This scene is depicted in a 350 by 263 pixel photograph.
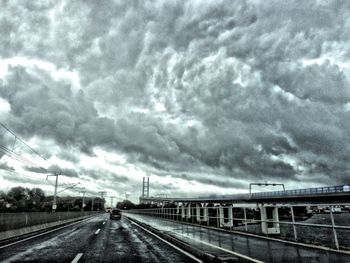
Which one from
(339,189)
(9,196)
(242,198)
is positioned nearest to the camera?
(339,189)

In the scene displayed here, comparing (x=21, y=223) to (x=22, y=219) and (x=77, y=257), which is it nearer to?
(x=22, y=219)

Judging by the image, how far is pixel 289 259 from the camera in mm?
7746

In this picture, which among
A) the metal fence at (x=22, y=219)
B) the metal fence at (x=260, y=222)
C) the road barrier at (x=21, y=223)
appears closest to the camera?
the metal fence at (x=260, y=222)

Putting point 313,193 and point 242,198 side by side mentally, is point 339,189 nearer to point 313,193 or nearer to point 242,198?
point 313,193

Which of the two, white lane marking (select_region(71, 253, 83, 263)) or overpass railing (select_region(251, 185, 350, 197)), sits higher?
overpass railing (select_region(251, 185, 350, 197))

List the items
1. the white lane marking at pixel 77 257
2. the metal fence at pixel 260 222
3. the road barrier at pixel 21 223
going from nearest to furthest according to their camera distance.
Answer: the white lane marking at pixel 77 257, the metal fence at pixel 260 222, the road barrier at pixel 21 223

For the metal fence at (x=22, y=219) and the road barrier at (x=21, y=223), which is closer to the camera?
the road barrier at (x=21, y=223)

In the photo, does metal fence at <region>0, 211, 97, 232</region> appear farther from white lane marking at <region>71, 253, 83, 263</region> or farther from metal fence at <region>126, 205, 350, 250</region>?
metal fence at <region>126, 205, 350, 250</region>

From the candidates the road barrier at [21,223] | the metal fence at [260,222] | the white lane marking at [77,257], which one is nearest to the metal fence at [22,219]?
the road barrier at [21,223]

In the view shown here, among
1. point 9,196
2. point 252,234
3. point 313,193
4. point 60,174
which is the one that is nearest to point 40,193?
point 9,196

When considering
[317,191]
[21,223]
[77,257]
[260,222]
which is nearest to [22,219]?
[21,223]

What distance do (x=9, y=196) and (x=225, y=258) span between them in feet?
501

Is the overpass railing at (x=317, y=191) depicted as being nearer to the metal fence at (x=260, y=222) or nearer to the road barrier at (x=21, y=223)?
the metal fence at (x=260, y=222)

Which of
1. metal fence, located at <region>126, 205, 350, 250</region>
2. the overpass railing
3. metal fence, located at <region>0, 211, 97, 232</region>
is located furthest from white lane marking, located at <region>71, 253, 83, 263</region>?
the overpass railing
